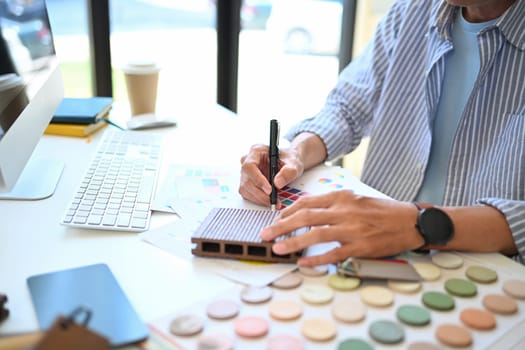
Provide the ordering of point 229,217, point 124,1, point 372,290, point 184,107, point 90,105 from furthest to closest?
1. point 124,1
2. point 184,107
3. point 90,105
4. point 229,217
5. point 372,290

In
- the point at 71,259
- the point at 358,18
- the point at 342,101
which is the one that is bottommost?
A: the point at 71,259

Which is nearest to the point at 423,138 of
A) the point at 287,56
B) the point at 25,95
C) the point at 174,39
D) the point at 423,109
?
the point at 423,109

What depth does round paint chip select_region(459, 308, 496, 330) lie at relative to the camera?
2.15 ft

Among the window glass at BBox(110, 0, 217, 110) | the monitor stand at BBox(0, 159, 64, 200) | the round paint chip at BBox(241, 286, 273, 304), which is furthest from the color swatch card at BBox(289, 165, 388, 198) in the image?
the window glass at BBox(110, 0, 217, 110)

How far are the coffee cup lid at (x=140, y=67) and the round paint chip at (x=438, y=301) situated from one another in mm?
1015

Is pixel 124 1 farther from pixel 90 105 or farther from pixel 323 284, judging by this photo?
pixel 323 284

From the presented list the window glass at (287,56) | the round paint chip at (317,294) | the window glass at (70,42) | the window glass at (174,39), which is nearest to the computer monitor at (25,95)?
the round paint chip at (317,294)

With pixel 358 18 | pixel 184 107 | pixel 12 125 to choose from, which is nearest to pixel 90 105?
pixel 184 107

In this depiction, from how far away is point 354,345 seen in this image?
2.00 ft

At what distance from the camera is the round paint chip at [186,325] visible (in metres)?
0.63

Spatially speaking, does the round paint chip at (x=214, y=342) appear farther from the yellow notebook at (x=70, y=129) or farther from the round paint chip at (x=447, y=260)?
the yellow notebook at (x=70, y=129)

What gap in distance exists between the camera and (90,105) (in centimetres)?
148

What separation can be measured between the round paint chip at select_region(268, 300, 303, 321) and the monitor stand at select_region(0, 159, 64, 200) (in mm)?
551

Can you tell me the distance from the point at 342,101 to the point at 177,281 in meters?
0.81
